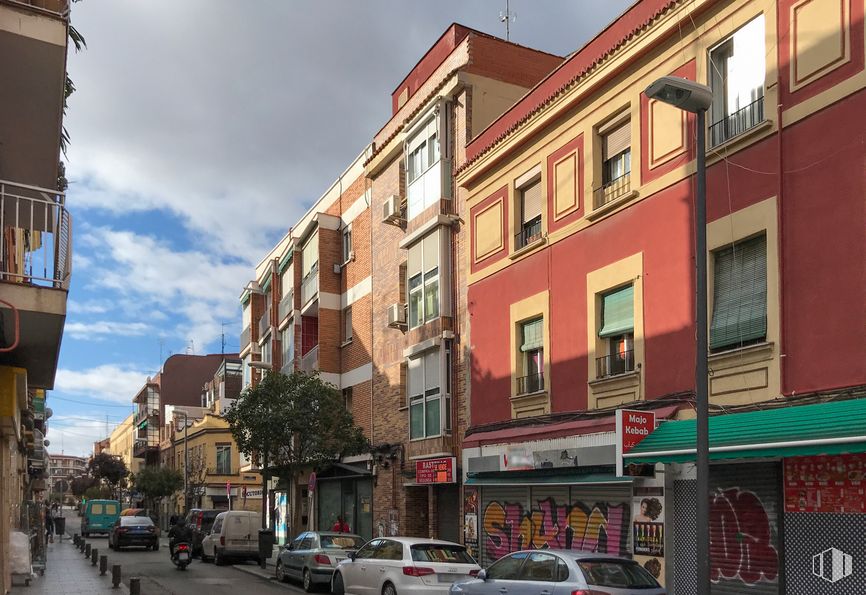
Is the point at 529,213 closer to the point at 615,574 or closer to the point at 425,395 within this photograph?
the point at 425,395

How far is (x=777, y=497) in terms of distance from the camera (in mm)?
13039

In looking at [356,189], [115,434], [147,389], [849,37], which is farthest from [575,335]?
[115,434]

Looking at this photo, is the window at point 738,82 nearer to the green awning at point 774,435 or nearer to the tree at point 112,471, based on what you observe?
the green awning at point 774,435

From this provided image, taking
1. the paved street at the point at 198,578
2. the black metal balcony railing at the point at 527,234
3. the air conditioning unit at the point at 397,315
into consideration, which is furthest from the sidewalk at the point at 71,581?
the black metal balcony railing at the point at 527,234

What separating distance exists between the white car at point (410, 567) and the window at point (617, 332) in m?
4.37

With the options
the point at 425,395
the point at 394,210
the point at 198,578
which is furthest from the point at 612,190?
the point at 198,578

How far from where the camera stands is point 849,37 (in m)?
12.3

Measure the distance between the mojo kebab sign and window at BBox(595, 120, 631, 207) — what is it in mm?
4452

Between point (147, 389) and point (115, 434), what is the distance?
41669mm

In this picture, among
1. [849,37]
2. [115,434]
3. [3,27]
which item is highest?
[849,37]

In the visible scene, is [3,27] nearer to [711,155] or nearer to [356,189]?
[711,155]

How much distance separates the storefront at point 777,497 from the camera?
1156cm

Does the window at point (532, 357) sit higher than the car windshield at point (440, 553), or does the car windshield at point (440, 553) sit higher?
the window at point (532, 357)

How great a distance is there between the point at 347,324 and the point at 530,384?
13883 millimetres
